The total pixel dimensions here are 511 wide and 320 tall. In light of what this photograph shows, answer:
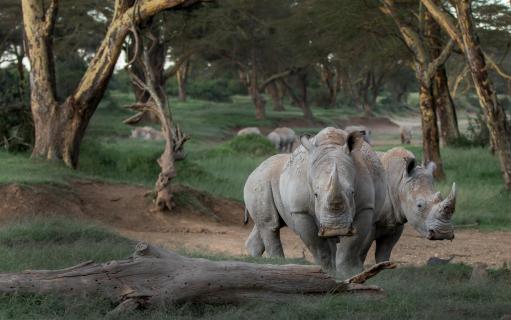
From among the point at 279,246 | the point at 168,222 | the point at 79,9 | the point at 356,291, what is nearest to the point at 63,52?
the point at 79,9

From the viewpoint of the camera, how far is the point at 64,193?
496 inches

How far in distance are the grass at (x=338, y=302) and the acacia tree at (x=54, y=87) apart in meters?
7.31

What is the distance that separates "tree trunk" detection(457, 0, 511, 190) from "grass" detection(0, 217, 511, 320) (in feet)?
23.2

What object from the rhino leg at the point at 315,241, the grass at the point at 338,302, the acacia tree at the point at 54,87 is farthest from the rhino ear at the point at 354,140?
the acacia tree at the point at 54,87

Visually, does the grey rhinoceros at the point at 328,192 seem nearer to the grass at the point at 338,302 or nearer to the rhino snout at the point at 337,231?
the rhino snout at the point at 337,231

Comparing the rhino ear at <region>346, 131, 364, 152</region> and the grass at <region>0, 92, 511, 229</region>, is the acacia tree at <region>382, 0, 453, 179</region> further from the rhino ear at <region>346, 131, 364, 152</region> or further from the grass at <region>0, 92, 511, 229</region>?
the rhino ear at <region>346, 131, 364, 152</region>

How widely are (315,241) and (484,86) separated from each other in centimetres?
779

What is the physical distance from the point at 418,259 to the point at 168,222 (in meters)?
3.84

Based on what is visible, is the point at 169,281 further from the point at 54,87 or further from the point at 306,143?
the point at 54,87

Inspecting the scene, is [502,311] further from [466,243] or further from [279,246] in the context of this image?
[466,243]

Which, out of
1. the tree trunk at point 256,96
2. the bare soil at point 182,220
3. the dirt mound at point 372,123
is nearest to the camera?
the bare soil at point 182,220

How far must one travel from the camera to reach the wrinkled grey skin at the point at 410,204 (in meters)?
6.97

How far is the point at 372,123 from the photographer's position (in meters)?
47.5

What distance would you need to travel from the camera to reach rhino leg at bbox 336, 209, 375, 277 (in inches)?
279
